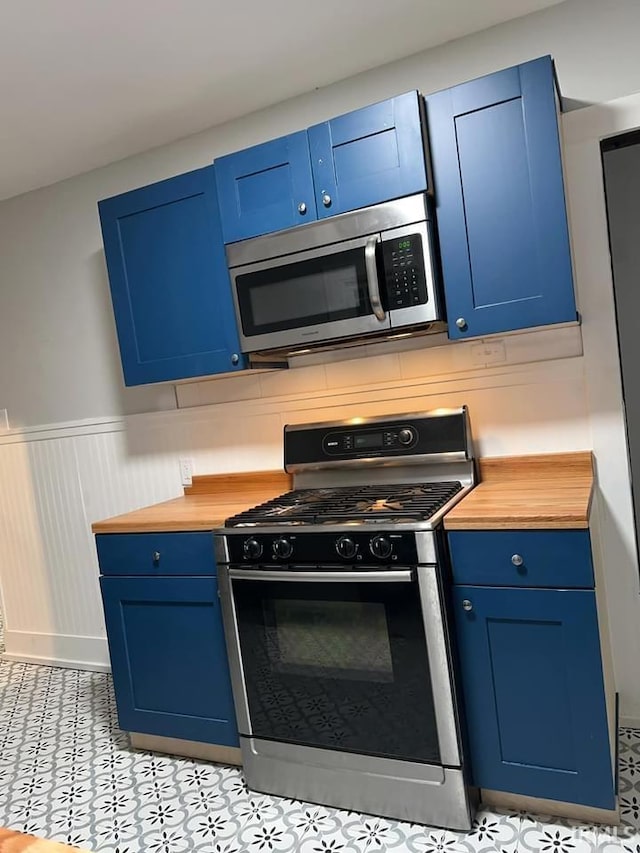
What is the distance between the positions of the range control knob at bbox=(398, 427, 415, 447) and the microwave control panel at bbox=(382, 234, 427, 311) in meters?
0.47

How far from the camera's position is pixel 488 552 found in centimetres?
179

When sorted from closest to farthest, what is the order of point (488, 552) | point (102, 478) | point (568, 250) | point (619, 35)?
1. point (488, 552)
2. point (568, 250)
3. point (619, 35)
4. point (102, 478)

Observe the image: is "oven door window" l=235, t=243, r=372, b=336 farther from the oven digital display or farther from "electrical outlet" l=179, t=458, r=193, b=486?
"electrical outlet" l=179, t=458, r=193, b=486

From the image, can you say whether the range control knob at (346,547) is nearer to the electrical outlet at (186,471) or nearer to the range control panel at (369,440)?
the range control panel at (369,440)

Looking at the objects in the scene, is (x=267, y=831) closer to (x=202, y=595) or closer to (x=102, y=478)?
(x=202, y=595)

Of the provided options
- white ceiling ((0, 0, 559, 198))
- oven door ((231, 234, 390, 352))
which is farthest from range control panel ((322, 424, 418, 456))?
white ceiling ((0, 0, 559, 198))

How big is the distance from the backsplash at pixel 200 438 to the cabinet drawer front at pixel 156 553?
2.05ft

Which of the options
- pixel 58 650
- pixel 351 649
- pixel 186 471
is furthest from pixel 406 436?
pixel 58 650

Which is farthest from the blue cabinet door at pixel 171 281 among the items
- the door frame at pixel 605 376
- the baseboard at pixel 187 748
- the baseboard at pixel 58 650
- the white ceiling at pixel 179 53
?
the baseboard at pixel 58 650

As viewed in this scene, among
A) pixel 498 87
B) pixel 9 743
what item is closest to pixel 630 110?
pixel 498 87

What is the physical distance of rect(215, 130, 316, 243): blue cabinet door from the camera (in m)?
2.22

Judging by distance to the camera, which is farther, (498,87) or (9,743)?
(9,743)

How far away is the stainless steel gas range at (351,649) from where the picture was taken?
184 cm

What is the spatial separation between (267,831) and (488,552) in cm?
107
